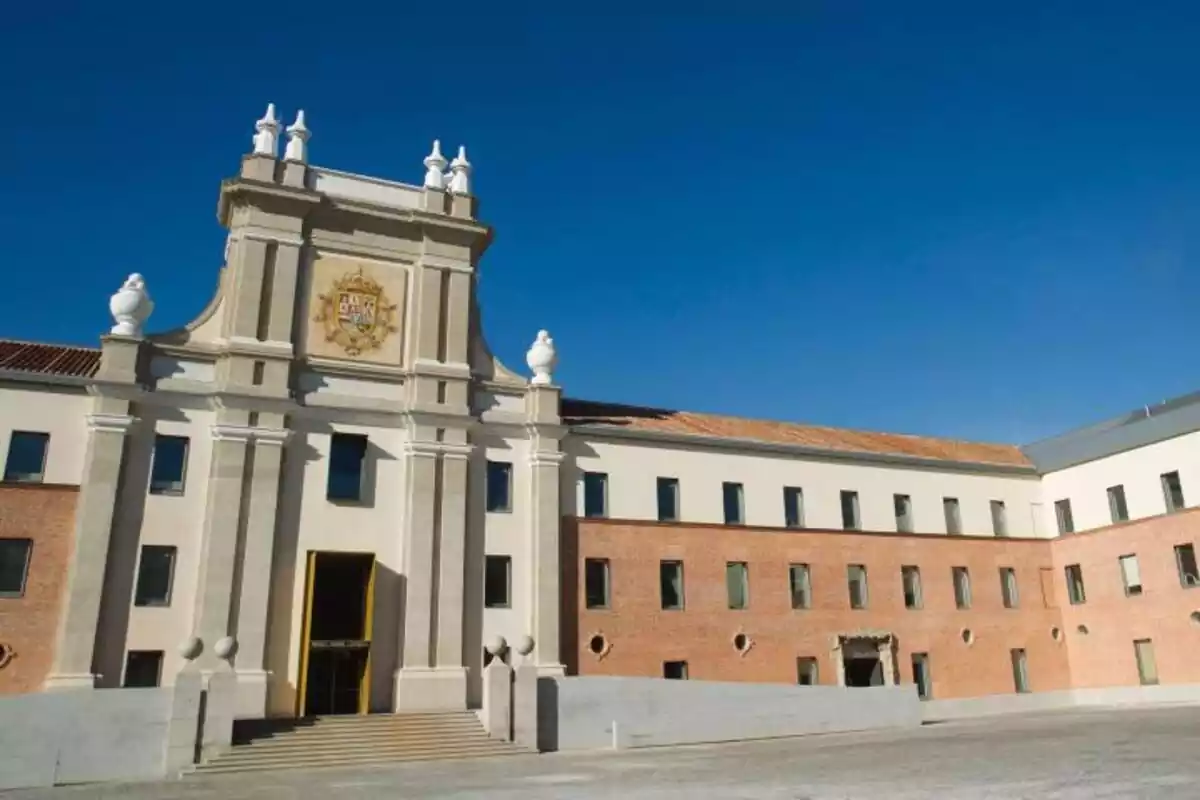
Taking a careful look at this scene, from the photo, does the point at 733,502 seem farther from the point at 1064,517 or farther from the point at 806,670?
the point at 1064,517

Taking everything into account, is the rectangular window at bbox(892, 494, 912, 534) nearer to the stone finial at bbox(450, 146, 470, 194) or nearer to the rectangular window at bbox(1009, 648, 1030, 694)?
the rectangular window at bbox(1009, 648, 1030, 694)

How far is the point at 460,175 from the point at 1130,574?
32.1m

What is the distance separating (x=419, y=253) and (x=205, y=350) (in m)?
7.99

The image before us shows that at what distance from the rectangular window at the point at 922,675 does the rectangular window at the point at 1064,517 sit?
10425 mm

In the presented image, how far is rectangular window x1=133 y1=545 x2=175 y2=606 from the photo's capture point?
26.5m

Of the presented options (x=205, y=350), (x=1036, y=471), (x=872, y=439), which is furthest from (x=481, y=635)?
(x=1036, y=471)

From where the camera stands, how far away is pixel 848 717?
105 feet

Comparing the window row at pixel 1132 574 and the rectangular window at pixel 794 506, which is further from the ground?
the rectangular window at pixel 794 506

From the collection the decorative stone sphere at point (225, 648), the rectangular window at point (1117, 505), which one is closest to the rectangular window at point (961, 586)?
Answer: the rectangular window at point (1117, 505)

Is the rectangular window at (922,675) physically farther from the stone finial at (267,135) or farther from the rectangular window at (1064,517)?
the stone finial at (267,135)

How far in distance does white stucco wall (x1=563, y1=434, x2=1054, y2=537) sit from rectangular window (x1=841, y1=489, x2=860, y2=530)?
0.88 feet

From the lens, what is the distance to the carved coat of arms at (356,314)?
1218 inches

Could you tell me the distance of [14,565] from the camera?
25391 millimetres

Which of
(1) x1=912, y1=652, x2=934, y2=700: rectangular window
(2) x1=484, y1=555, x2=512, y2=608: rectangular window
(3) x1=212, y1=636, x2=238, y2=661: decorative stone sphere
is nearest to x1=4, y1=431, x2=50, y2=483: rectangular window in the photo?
(3) x1=212, y1=636, x2=238, y2=661: decorative stone sphere
